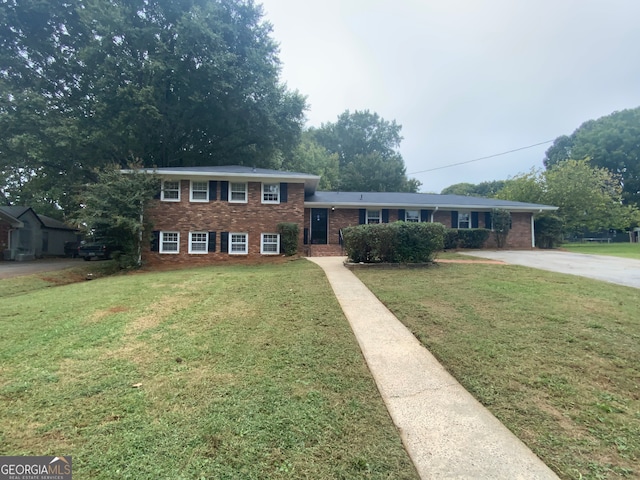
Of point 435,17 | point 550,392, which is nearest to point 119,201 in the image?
point 435,17

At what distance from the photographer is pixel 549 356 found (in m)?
4.06

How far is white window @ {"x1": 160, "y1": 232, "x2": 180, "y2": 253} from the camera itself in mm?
16000

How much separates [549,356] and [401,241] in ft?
22.7

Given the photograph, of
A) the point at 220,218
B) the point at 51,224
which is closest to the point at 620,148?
the point at 220,218

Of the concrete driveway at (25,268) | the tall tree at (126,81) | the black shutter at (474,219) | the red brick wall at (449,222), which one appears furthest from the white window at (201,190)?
the black shutter at (474,219)

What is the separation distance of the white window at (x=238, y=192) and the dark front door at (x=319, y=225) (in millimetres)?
4107

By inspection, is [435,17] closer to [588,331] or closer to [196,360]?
[588,331]

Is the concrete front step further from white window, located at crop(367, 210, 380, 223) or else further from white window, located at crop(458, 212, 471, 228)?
white window, located at crop(458, 212, 471, 228)

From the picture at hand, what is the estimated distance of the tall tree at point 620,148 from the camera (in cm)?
3956

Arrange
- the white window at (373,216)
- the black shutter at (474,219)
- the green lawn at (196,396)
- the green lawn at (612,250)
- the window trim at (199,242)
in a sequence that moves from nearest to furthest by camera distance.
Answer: the green lawn at (196,396), the window trim at (199,242), the green lawn at (612,250), the white window at (373,216), the black shutter at (474,219)

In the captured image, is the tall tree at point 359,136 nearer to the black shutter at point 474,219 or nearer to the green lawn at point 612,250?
the green lawn at point 612,250

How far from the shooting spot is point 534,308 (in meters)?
6.01

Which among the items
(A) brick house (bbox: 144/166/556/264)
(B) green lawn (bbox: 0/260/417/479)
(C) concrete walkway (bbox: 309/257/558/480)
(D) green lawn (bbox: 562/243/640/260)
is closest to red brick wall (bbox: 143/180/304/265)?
(A) brick house (bbox: 144/166/556/264)

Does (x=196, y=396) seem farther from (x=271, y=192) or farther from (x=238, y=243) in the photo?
(x=271, y=192)
